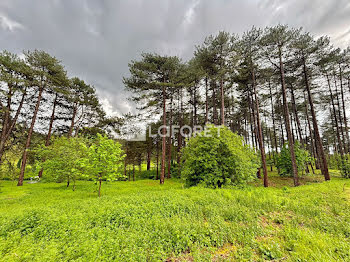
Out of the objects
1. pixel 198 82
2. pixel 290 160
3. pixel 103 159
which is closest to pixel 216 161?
pixel 103 159

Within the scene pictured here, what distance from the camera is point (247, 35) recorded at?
14305mm

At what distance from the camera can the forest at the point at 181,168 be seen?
118 inches

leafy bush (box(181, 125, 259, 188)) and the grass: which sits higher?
leafy bush (box(181, 125, 259, 188))

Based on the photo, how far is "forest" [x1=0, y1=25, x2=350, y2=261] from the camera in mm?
3006

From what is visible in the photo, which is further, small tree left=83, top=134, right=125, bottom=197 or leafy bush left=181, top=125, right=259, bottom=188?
leafy bush left=181, top=125, right=259, bottom=188

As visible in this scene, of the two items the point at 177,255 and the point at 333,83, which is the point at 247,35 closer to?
the point at 333,83

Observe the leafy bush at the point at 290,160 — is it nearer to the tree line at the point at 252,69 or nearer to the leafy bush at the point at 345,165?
the tree line at the point at 252,69

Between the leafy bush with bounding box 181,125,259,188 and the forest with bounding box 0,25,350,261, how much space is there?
0.08 metres

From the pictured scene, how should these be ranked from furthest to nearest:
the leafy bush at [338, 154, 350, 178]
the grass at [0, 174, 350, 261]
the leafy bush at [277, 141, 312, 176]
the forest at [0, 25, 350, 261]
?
the leafy bush at [277, 141, 312, 176]
the leafy bush at [338, 154, 350, 178]
the forest at [0, 25, 350, 261]
the grass at [0, 174, 350, 261]

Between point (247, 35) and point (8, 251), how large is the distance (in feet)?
65.7

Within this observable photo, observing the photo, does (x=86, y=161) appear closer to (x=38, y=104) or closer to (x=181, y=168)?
(x=181, y=168)

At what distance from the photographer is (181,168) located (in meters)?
11.2

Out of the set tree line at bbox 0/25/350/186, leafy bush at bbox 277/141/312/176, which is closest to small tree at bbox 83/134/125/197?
tree line at bbox 0/25/350/186

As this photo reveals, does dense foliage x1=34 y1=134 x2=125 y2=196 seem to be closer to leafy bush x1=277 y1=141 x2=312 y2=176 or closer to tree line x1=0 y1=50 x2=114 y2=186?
tree line x1=0 y1=50 x2=114 y2=186
